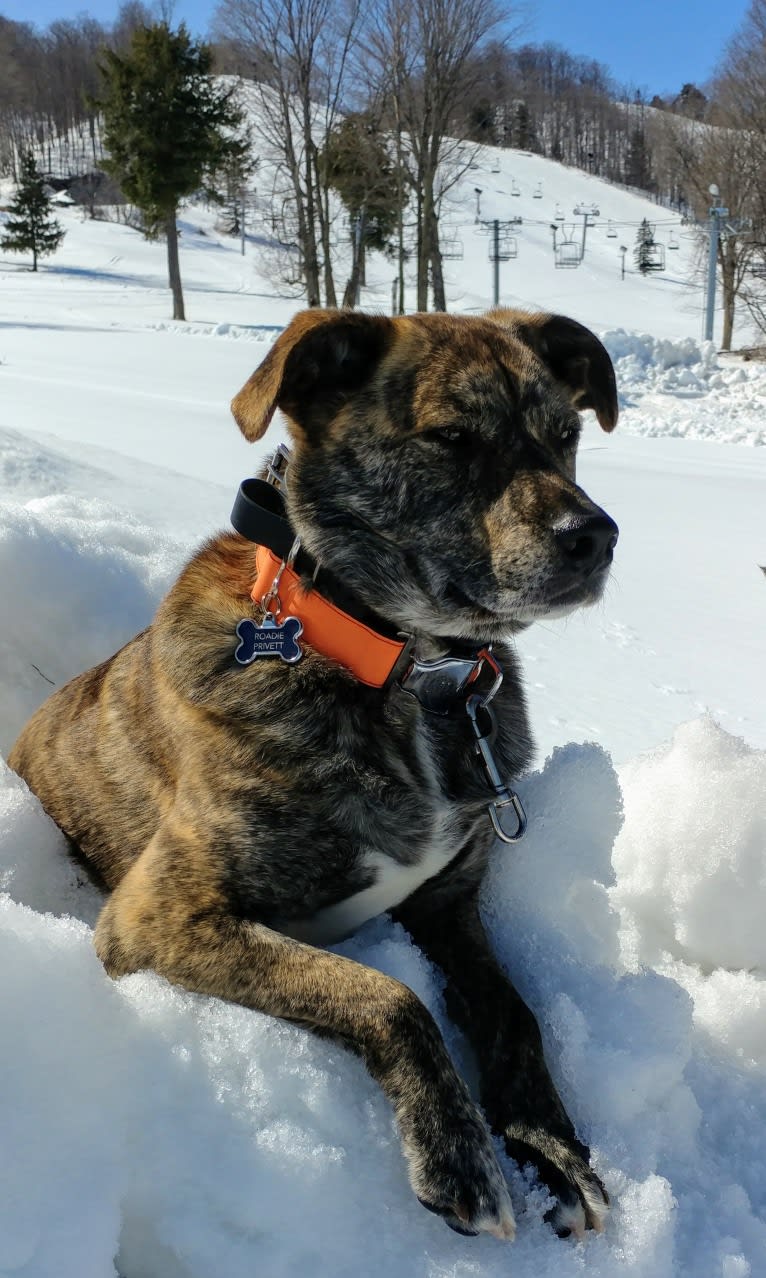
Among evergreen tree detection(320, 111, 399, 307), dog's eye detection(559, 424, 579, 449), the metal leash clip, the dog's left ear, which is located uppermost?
evergreen tree detection(320, 111, 399, 307)

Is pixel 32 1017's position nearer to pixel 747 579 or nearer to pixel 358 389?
pixel 358 389

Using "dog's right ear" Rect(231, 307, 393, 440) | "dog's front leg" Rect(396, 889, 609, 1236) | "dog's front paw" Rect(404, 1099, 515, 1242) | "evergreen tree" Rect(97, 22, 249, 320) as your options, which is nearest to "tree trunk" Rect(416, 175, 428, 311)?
"evergreen tree" Rect(97, 22, 249, 320)

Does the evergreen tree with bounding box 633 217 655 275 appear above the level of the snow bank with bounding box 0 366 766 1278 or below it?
above

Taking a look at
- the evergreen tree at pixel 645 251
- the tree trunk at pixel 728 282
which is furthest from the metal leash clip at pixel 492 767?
the evergreen tree at pixel 645 251

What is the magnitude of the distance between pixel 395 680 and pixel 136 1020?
33.7 inches

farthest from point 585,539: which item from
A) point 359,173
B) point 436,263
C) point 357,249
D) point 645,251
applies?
point 645,251

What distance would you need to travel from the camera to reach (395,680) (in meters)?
2.15

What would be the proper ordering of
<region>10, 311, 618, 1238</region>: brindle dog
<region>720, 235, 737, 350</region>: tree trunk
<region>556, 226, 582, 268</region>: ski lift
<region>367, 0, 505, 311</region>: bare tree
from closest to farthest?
<region>10, 311, 618, 1238</region>: brindle dog, <region>367, 0, 505, 311</region>: bare tree, <region>720, 235, 737, 350</region>: tree trunk, <region>556, 226, 582, 268</region>: ski lift

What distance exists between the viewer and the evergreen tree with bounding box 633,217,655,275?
60.3 meters

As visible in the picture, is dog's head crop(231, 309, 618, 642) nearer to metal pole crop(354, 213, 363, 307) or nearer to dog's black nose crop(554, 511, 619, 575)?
dog's black nose crop(554, 511, 619, 575)

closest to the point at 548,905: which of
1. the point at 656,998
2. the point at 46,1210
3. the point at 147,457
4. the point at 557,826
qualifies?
the point at 557,826

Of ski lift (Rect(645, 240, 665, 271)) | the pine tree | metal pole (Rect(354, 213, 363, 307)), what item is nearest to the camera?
metal pole (Rect(354, 213, 363, 307))

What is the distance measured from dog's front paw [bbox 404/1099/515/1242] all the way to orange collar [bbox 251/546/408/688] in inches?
34.3

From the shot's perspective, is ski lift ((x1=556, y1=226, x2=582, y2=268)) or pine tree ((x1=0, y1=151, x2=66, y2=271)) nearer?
pine tree ((x1=0, y1=151, x2=66, y2=271))
